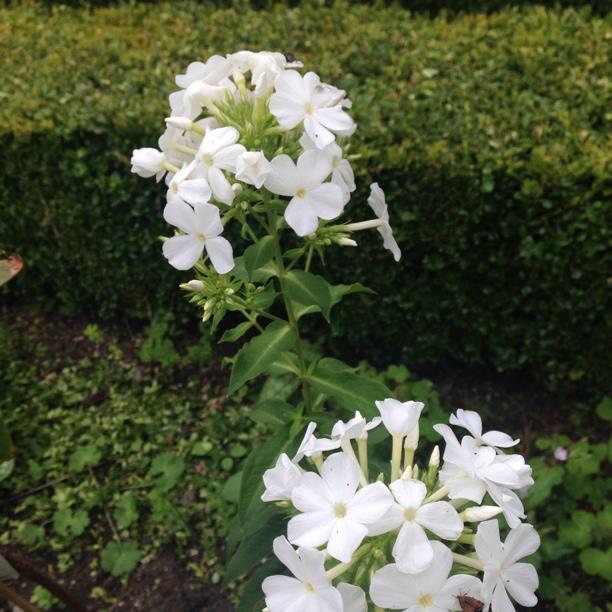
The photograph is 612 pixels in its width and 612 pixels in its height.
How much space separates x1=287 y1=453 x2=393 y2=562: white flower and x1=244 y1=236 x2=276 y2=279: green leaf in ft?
2.01

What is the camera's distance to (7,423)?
127 inches

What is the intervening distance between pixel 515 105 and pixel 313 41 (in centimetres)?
122

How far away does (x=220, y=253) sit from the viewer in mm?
1421

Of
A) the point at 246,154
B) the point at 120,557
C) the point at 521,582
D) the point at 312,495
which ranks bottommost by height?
the point at 120,557

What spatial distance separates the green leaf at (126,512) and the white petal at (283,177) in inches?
79.0

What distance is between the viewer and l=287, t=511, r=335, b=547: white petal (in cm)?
106

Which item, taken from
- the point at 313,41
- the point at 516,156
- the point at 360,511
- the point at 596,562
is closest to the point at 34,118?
the point at 313,41

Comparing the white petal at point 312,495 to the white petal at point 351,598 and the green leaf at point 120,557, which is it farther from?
the green leaf at point 120,557

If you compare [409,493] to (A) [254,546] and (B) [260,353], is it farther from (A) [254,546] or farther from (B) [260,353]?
(A) [254,546]

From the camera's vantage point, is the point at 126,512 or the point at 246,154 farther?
the point at 126,512

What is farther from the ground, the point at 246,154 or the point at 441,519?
the point at 246,154

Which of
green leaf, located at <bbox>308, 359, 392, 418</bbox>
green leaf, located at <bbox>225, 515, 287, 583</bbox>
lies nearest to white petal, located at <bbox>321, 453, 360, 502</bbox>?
green leaf, located at <bbox>308, 359, 392, 418</bbox>

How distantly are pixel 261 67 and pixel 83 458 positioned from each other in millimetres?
2229

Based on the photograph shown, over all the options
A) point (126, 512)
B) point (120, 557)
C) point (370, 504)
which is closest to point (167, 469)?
point (126, 512)
